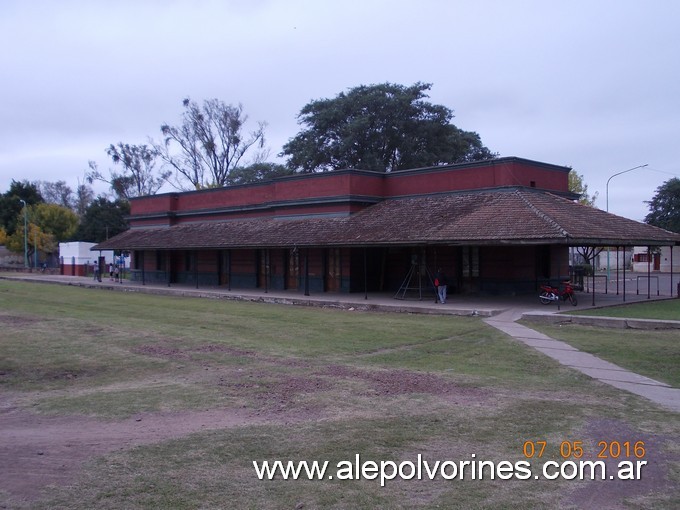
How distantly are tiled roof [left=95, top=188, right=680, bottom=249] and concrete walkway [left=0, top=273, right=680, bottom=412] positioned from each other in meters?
2.30

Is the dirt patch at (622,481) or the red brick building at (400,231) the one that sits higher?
the red brick building at (400,231)

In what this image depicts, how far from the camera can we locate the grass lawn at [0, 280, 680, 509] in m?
5.51

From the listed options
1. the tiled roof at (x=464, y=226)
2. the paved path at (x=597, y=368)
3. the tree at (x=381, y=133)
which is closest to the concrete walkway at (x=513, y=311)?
the paved path at (x=597, y=368)

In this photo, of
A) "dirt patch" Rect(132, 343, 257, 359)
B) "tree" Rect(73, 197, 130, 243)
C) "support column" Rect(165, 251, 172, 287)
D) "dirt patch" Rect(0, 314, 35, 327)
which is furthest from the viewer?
"tree" Rect(73, 197, 130, 243)

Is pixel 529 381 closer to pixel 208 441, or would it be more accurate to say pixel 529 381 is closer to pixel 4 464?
pixel 208 441

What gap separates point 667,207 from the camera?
63719 mm

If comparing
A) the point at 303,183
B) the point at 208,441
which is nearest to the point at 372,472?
the point at 208,441

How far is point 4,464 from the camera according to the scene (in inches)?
243

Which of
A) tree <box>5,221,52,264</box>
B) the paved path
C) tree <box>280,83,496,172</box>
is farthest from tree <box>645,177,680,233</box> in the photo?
tree <box>5,221,52,264</box>

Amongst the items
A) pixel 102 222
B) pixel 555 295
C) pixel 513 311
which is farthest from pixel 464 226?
pixel 102 222

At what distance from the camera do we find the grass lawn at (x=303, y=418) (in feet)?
18.1

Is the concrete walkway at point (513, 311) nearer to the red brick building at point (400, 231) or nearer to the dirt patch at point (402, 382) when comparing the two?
the red brick building at point (400, 231)

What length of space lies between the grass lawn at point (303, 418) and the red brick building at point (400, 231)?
27.8 ft

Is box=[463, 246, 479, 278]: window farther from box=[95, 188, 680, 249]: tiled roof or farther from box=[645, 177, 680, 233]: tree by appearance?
box=[645, 177, 680, 233]: tree
